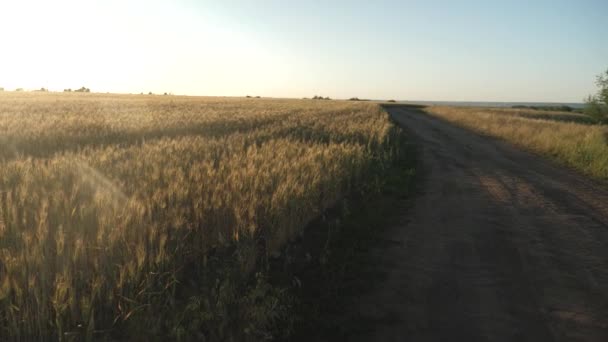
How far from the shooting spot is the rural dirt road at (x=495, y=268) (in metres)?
3.63

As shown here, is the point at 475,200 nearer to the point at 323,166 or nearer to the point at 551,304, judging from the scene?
the point at 323,166

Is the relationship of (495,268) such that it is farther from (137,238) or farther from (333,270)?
(137,238)

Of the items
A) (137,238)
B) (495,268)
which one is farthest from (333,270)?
(137,238)

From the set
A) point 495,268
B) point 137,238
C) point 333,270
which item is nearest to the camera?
point 137,238

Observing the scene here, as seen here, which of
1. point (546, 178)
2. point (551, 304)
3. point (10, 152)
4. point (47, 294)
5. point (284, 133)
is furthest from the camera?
point (284, 133)

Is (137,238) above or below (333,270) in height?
above

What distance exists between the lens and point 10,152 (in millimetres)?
9070

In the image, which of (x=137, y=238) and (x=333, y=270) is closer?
(x=137, y=238)

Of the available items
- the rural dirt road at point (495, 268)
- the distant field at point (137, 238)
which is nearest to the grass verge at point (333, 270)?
the rural dirt road at point (495, 268)

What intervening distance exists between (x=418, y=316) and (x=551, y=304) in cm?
146

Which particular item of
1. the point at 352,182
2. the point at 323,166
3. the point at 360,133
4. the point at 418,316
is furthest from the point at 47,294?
the point at 360,133

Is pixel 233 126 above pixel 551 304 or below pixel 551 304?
above

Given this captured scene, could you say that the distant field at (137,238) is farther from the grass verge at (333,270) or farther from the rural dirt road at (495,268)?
the rural dirt road at (495,268)

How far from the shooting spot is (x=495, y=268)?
4.90 metres
